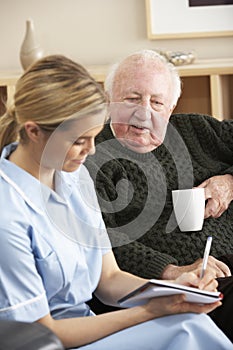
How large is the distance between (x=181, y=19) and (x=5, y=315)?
265cm

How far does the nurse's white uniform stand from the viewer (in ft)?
5.45

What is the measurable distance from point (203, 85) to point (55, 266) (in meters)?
2.45

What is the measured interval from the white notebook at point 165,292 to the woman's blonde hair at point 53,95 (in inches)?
15.3

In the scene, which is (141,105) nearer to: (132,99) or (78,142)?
(132,99)

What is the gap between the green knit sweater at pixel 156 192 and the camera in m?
2.29

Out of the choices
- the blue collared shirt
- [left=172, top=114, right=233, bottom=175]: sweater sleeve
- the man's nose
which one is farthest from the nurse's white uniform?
[left=172, top=114, right=233, bottom=175]: sweater sleeve

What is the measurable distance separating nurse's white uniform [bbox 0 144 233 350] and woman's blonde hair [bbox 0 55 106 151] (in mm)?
136

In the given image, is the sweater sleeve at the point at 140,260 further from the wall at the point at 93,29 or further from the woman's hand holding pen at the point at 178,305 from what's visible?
the wall at the point at 93,29

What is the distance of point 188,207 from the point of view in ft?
7.97

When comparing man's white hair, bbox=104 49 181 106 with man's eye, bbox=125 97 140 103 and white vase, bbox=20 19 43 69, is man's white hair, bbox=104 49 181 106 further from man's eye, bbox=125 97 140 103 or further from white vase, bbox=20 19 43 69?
white vase, bbox=20 19 43 69

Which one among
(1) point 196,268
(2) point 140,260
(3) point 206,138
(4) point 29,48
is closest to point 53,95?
(2) point 140,260

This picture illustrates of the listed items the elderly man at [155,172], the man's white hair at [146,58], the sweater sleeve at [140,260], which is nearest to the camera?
the sweater sleeve at [140,260]

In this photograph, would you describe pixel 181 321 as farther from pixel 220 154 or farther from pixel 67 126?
pixel 220 154

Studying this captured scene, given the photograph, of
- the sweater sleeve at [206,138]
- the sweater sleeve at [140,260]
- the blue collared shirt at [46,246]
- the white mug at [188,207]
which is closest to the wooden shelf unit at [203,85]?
the sweater sleeve at [206,138]
